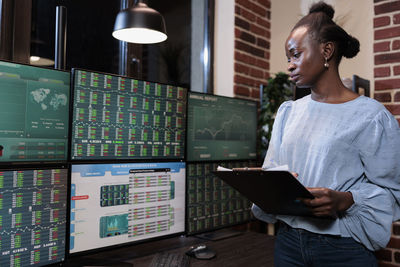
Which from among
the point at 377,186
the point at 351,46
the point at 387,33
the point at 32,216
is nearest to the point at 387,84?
the point at 387,33

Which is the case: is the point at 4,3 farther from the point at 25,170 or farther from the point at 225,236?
the point at 225,236

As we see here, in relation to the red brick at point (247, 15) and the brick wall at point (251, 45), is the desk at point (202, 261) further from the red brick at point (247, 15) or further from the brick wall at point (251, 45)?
the red brick at point (247, 15)

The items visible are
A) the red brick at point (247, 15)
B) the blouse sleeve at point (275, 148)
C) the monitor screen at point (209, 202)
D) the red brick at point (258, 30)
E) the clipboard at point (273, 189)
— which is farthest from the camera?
the red brick at point (258, 30)

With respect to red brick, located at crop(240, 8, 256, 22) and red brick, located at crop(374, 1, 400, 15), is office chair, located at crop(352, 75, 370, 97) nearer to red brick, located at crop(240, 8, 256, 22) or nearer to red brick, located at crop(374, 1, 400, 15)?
red brick, located at crop(374, 1, 400, 15)

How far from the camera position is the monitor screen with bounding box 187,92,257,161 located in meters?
1.86

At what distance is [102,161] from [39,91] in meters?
0.36

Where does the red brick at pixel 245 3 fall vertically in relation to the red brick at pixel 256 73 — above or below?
above

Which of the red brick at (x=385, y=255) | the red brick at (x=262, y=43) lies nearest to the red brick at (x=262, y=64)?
the red brick at (x=262, y=43)

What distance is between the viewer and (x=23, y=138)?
1230 millimetres

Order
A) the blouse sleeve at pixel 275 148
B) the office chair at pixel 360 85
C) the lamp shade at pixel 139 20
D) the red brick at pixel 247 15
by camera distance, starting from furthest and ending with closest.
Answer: the red brick at pixel 247 15, the office chair at pixel 360 85, the lamp shade at pixel 139 20, the blouse sleeve at pixel 275 148

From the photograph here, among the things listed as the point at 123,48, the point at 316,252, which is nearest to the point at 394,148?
the point at 316,252

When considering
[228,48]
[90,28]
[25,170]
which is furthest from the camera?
[228,48]

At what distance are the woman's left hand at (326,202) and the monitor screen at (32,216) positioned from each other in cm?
87

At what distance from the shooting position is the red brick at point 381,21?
2115 millimetres
